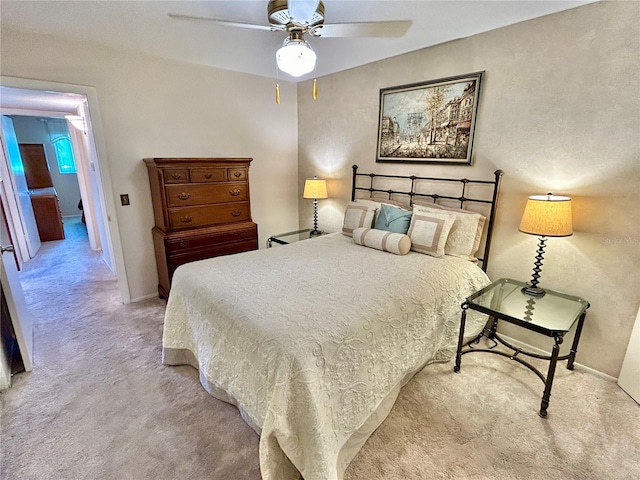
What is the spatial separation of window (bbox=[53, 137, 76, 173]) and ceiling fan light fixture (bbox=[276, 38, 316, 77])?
8369 millimetres

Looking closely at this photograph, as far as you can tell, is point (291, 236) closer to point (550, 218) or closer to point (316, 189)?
point (316, 189)

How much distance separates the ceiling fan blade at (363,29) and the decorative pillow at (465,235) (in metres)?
1.48

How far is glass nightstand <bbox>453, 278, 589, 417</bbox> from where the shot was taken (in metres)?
1.84

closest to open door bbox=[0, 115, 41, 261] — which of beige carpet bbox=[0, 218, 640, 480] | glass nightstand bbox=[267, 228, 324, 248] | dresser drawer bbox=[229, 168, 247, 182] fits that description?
beige carpet bbox=[0, 218, 640, 480]

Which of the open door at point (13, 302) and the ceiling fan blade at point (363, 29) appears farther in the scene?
the open door at point (13, 302)

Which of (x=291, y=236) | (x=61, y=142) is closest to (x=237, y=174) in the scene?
(x=291, y=236)

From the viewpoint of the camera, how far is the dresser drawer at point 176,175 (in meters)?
2.94

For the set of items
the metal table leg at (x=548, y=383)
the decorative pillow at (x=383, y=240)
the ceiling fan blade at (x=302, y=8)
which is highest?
the ceiling fan blade at (x=302, y=8)

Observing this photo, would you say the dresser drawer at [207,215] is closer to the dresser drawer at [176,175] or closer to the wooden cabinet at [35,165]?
the dresser drawer at [176,175]

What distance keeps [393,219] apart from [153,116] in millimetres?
2629

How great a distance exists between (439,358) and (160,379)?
2.07 meters

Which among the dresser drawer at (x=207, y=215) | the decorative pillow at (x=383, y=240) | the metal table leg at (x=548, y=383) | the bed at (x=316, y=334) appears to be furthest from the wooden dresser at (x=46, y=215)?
the metal table leg at (x=548, y=383)

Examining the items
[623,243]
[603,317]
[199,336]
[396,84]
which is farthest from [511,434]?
[396,84]

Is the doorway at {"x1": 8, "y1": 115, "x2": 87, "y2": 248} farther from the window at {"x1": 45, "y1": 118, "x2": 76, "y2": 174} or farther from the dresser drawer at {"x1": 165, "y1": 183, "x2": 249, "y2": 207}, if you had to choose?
the dresser drawer at {"x1": 165, "y1": 183, "x2": 249, "y2": 207}
